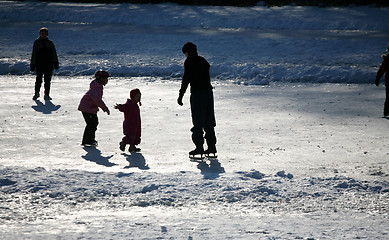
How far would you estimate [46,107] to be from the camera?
11.3 m

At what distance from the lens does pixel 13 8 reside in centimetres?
2880

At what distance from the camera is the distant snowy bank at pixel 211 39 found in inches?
642

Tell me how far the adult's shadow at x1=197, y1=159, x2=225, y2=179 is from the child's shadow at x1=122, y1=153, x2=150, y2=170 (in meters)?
0.72

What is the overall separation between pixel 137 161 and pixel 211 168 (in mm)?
1054

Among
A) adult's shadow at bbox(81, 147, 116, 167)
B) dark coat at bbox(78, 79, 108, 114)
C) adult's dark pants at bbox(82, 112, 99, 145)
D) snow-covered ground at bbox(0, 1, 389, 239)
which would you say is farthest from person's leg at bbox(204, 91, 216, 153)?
adult's dark pants at bbox(82, 112, 99, 145)

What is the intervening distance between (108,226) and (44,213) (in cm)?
78

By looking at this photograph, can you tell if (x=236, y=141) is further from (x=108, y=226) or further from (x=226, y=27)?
(x=226, y=27)

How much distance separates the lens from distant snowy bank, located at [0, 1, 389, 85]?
16.3 metres

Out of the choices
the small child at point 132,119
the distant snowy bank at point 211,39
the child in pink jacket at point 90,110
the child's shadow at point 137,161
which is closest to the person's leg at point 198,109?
the child's shadow at point 137,161

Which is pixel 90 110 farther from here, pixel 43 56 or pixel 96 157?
pixel 43 56

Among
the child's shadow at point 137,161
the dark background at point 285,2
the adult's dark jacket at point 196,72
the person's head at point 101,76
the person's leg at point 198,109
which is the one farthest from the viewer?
the dark background at point 285,2

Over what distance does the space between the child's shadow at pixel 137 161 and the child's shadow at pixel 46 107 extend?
3.55 metres

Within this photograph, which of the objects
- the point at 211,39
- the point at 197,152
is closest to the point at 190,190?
the point at 197,152

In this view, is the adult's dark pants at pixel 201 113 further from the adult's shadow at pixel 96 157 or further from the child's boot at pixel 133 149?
the adult's shadow at pixel 96 157
